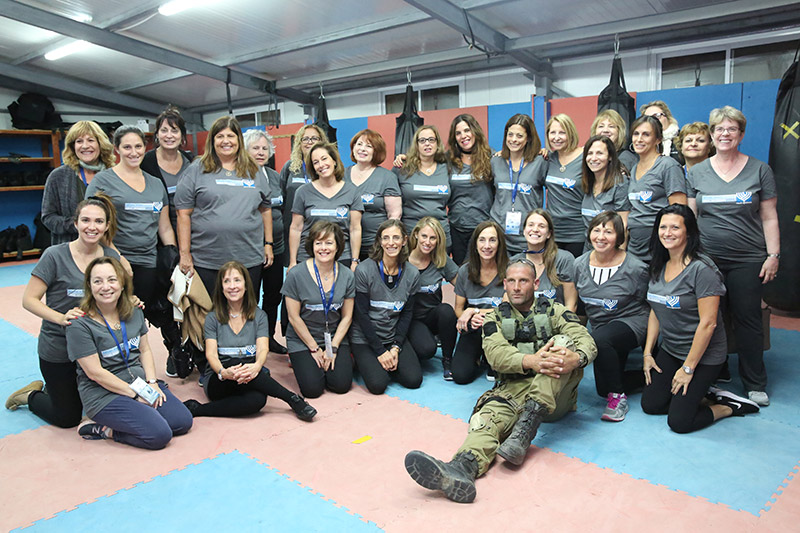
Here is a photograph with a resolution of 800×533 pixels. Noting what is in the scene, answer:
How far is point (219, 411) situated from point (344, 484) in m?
1.16

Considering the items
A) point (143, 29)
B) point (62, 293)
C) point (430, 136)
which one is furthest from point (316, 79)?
point (62, 293)

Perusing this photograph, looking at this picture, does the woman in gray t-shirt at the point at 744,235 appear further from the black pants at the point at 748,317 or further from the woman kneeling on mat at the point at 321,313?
the woman kneeling on mat at the point at 321,313

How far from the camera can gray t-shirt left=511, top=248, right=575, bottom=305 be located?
3752 millimetres

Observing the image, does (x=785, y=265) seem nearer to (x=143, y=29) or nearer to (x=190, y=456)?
(x=190, y=456)

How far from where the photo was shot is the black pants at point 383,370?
3750mm

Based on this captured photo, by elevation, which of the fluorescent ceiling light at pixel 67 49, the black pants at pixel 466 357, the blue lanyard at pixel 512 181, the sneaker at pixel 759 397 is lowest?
the sneaker at pixel 759 397

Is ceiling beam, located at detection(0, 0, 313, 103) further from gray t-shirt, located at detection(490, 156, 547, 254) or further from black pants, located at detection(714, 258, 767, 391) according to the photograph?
black pants, located at detection(714, 258, 767, 391)

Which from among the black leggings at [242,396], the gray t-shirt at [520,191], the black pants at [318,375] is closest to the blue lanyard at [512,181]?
the gray t-shirt at [520,191]

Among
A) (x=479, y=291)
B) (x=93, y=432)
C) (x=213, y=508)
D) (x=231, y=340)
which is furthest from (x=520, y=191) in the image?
(x=93, y=432)

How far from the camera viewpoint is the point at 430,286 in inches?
163

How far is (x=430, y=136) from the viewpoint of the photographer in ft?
14.0

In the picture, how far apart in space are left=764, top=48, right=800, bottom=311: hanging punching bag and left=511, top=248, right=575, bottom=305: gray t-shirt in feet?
8.49

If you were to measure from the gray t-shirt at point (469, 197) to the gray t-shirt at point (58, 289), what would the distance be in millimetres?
2612

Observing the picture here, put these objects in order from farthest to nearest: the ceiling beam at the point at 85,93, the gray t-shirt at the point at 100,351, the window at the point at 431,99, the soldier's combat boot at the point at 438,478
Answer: the ceiling beam at the point at 85,93, the window at the point at 431,99, the gray t-shirt at the point at 100,351, the soldier's combat boot at the point at 438,478
